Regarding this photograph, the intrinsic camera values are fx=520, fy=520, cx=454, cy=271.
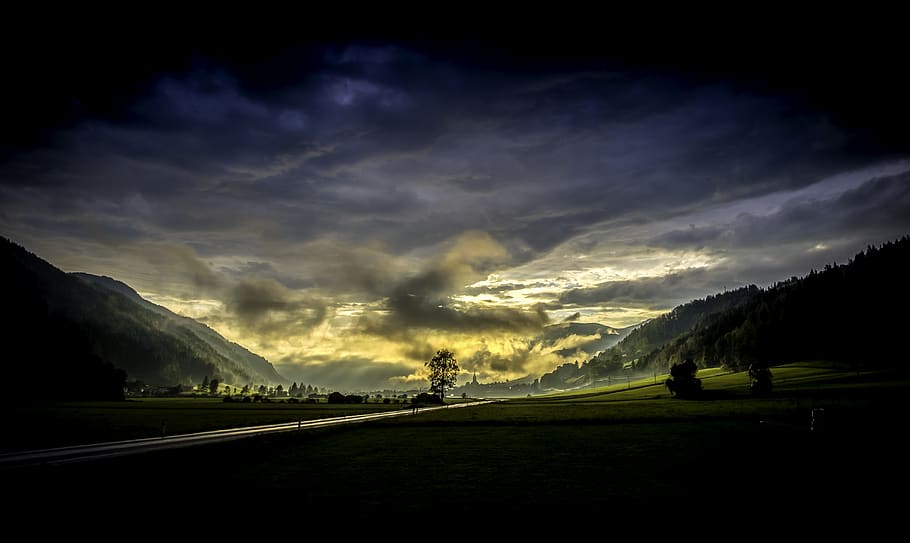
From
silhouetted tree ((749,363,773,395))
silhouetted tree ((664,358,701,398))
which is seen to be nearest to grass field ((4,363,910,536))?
silhouetted tree ((749,363,773,395))

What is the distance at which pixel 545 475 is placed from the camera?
105ft

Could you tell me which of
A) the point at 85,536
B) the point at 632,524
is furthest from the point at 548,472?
the point at 85,536

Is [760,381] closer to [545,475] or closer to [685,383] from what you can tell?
[685,383]

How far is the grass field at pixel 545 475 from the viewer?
22.9m

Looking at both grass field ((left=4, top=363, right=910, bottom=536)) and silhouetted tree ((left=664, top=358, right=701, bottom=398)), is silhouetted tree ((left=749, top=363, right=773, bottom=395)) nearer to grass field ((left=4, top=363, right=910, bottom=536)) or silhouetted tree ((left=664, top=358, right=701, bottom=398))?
silhouetted tree ((left=664, top=358, right=701, bottom=398))

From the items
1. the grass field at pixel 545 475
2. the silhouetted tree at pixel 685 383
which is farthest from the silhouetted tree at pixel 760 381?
the grass field at pixel 545 475

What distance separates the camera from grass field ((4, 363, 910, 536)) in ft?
75.2

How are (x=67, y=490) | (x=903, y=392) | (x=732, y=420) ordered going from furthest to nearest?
(x=903, y=392)
(x=732, y=420)
(x=67, y=490)

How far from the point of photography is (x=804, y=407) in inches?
3807

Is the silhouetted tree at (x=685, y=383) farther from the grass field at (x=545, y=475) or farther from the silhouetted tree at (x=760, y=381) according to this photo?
the grass field at (x=545, y=475)

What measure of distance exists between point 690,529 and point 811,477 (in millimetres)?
17545

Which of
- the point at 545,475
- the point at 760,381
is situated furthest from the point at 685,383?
the point at 545,475

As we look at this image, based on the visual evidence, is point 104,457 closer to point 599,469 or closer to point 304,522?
point 304,522

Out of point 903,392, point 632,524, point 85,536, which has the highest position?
point 85,536
